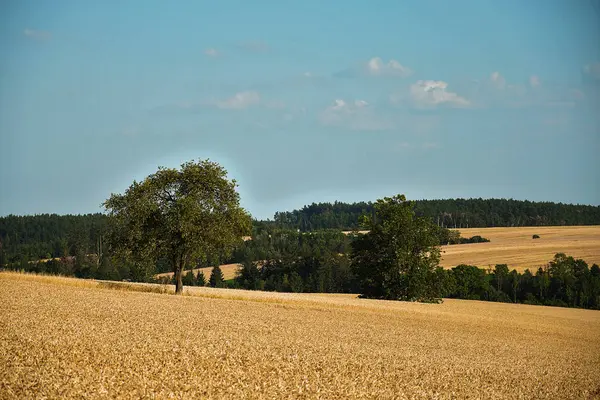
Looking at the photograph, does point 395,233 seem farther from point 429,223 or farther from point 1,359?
point 1,359

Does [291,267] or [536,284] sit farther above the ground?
[291,267]

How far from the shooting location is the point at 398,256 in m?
64.3

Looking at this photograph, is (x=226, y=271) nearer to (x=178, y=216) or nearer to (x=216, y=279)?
(x=216, y=279)

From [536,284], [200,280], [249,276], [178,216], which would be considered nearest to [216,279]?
[200,280]

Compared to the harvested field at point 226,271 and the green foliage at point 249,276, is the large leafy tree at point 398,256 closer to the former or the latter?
the green foliage at point 249,276

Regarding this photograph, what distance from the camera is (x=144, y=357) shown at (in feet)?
49.4

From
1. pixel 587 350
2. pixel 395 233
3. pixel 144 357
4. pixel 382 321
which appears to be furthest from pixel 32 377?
pixel 395 233

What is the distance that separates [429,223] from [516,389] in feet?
165

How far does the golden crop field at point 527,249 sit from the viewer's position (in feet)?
354

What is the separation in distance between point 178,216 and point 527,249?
311 ft

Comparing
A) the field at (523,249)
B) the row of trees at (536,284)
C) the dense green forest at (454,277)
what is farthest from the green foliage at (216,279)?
the row of trees at (536,284)

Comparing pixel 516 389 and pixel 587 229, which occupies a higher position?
pixel 587 229

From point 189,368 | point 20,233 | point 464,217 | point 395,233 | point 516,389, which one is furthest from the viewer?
point 464,217

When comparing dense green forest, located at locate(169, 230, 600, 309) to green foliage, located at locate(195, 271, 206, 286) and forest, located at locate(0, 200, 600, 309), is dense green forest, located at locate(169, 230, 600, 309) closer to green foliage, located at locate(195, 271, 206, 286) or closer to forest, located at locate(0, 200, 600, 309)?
forest, located at locate(0, 200, 600, 309)
